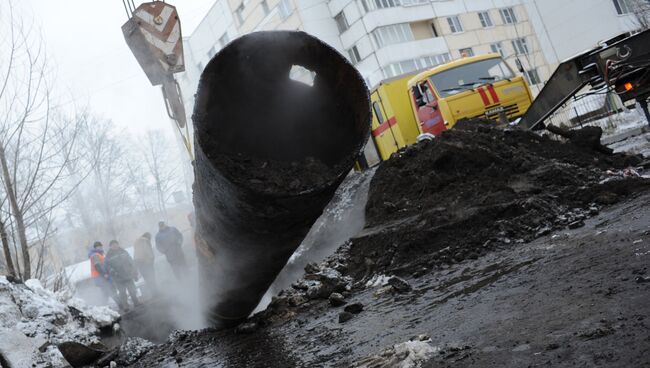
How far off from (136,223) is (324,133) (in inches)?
1977

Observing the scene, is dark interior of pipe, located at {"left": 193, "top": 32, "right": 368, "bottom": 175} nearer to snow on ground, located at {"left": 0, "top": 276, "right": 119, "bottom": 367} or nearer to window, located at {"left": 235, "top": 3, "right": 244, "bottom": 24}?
snow on ground, located at {"left": 0, "top": 276, "right": 119, "bottom": 367}

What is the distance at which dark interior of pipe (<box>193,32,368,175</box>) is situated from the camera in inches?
87.8

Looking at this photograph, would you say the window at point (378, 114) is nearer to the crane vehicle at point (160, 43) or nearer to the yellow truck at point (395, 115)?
the yellow truck at point (395, 115)

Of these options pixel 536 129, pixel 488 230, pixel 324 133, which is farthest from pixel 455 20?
pixel 324 133

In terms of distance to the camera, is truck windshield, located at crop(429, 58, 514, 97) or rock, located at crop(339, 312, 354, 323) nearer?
rock, located at crop(339, 312, 354, 323)

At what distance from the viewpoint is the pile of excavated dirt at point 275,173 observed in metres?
2.18

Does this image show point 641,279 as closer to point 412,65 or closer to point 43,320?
point 43,320

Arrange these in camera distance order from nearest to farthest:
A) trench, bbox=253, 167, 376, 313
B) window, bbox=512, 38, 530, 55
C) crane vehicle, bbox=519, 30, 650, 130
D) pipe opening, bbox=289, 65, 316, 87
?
pipe opening, bbox=289, 65, 316, 87 < crane vehicle, bbox=519, 30, 650, 130 < trench, bbox=253, 167, 376, 313 < window, bbox=512, 38, 530, 55

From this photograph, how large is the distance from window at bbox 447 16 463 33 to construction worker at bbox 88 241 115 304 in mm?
29640

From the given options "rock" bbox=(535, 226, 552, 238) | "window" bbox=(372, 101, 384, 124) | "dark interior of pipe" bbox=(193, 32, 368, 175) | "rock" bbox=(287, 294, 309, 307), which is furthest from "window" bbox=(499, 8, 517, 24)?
"dark interior of pipe" bbox=(193, 32, 368, 175)

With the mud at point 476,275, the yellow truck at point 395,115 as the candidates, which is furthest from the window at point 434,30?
the mud at point 476,275

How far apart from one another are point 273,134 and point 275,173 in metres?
0.29

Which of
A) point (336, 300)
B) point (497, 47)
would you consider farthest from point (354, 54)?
point (336, 300)

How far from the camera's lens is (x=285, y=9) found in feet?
107
